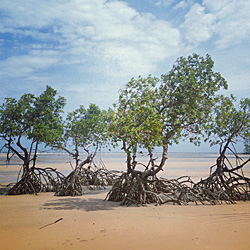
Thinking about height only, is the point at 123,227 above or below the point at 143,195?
below

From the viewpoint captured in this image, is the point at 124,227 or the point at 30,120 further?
the point at 30,120

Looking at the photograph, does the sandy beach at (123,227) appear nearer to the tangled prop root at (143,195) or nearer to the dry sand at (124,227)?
the dry sand at (124,227)

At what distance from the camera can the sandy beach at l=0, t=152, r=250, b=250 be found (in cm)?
476

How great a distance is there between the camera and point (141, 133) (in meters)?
7.33

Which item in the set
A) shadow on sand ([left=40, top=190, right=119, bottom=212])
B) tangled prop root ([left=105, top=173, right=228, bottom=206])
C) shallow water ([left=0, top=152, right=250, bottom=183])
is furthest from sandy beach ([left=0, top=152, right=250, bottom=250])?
shallow water ([left=0, top=152, right=250, bottom=183])

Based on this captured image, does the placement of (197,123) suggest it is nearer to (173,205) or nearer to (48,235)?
(173,205)

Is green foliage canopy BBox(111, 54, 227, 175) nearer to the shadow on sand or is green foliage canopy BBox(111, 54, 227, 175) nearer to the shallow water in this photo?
the shadow on sand

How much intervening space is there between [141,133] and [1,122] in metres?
A: 6.58

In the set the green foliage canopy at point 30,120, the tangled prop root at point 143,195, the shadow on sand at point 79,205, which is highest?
the green foliage canopy at point 30,120

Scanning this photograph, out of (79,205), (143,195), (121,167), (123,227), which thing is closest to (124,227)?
(123,227)

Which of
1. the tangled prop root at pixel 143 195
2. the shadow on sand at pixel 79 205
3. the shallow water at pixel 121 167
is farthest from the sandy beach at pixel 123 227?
the shallow water at pixel 121 167

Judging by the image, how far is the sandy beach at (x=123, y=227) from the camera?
4.76m

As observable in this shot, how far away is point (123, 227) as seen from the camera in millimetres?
5723

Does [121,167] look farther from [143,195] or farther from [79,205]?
[143,195]
